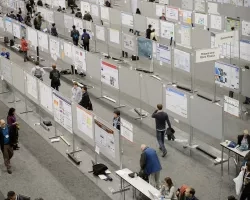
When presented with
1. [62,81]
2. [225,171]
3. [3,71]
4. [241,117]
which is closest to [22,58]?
[62,81]

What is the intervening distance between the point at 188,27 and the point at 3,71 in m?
9.55

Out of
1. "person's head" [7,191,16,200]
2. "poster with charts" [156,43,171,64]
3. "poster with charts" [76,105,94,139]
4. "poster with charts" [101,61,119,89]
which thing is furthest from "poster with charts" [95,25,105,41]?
"person's head" [7,191,16,200]

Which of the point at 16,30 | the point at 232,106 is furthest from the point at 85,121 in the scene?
the point at 16,30

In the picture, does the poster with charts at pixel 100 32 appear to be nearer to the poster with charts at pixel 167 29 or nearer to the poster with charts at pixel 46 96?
the poster with charts at pixel 167 29

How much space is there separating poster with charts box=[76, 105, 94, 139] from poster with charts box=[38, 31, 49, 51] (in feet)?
36.4

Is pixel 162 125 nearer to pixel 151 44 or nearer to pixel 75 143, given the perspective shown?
pixel 75 143

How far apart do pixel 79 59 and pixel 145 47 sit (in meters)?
3.17

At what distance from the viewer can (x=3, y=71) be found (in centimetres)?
2064

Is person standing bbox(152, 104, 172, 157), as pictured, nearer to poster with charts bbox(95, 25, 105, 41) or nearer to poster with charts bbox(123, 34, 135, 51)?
poster with charts bbox(123, 34, 135, 51)

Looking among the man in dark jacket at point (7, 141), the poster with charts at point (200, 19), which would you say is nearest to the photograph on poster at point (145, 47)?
the poster with charts at point (200, 19)

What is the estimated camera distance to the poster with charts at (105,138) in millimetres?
12922

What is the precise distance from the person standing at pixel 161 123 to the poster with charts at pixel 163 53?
256 inches

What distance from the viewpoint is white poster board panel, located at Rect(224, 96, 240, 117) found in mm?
16438

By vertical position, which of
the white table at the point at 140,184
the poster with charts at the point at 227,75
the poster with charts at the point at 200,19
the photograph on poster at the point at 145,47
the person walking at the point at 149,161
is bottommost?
the white table at the point at 140,184
